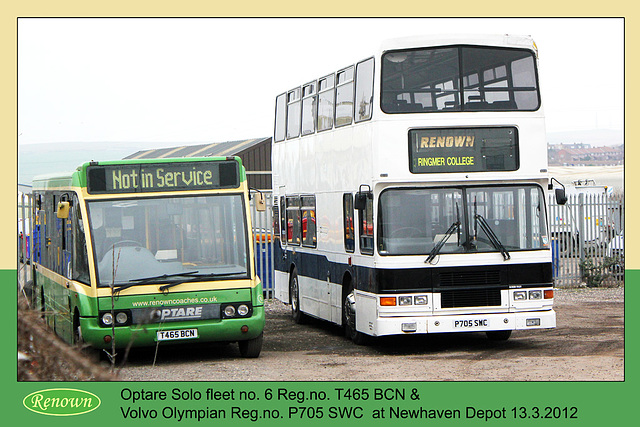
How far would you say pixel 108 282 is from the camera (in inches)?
507

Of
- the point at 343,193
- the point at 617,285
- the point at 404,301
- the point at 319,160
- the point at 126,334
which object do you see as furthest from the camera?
the point at 617,285

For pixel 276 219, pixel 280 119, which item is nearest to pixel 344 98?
pixel 280 119

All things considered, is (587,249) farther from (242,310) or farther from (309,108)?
(242,310)

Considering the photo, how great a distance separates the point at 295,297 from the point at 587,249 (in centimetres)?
1018

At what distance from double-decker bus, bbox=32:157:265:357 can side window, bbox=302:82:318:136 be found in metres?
4.40

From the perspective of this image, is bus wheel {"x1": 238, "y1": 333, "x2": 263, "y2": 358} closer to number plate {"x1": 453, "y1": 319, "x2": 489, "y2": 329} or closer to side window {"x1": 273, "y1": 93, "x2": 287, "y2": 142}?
number plate {"x1": 453, "y1": 319, "x2": 489, "y2": 329}

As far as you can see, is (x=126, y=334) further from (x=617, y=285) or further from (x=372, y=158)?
(x=617, y=285)

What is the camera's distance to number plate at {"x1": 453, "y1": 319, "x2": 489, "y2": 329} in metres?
13.9

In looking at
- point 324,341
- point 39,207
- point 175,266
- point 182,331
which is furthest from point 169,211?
point 39,207

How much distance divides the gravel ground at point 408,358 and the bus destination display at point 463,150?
8.70ft

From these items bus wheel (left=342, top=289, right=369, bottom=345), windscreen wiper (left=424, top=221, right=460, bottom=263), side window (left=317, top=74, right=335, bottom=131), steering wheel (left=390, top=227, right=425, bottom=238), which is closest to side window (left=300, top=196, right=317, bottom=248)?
side window (left=317, top=74, right=335, bottom=131)

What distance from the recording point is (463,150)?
1402cm

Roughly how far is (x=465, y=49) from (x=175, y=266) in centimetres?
512

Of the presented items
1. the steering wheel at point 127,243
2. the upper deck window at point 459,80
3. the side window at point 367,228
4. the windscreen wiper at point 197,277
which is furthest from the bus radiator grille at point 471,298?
the steering wheel at point 127,243
